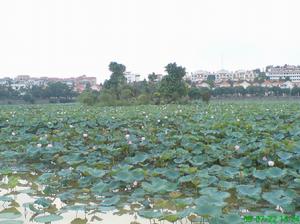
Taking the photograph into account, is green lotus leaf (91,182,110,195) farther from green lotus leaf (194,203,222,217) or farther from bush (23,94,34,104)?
bush (23,94,34,104)

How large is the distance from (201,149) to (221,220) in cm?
254

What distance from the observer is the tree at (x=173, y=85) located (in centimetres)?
2708

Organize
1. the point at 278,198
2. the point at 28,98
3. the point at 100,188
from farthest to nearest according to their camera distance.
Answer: the point at 28,98 → the point at 100,188 → the point at 278,198

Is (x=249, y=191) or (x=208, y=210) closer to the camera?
(x=208, y=210)

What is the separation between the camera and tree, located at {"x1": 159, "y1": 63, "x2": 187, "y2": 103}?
27078 mm

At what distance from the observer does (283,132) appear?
586cm

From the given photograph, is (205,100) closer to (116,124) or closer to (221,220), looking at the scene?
(116,124)

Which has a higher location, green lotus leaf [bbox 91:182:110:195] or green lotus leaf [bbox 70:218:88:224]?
green lotus leaf [bbox 91:182:110:195]

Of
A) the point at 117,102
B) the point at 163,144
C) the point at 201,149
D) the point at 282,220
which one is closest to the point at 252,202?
the point at 282,220

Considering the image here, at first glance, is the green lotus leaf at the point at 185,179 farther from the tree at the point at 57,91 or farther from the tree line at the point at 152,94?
the tree at the point at 57,91

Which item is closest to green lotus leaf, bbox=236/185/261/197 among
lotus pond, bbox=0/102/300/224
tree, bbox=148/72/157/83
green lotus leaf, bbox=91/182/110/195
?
lotus pond, bbox=0/102/300/224

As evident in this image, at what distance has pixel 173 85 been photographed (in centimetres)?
2728

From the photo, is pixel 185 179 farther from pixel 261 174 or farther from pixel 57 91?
pixel 57 91

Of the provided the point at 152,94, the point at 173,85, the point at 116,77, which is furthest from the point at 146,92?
the point at 116,77
